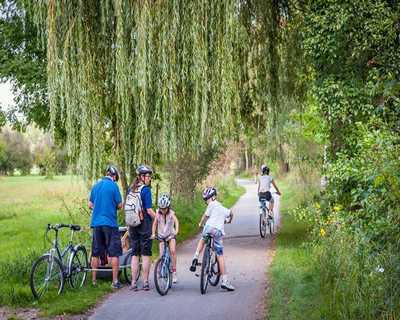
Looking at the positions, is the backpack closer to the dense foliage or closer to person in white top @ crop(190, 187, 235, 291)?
person in white top @ crop(190, 187, 235, 291)

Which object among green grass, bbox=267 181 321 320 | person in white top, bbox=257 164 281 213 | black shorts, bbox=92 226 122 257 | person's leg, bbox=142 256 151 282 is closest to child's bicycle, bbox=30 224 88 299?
black shorts, bbox=92 226 122 257

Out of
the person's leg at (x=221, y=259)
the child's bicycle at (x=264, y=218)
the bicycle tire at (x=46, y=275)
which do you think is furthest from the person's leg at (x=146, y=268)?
A: the child's bicycle at (x=264, y=218)

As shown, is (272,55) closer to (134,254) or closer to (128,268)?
(134,254)

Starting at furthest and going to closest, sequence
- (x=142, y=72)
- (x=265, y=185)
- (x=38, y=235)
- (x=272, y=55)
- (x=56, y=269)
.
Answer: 1. (x=38, y=235)
2. (x=265, y=185)
3. (x=272, y=55)
4. (x=56, y=269)
5. (x=142, y=72)

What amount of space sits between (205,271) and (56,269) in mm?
2147

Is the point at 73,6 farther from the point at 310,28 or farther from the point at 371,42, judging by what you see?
the point at 371,42

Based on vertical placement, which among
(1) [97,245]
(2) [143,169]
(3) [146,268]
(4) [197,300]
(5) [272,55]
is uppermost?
(5) [272,55]

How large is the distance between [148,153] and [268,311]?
2.85 metres

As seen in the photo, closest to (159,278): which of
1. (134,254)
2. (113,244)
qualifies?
(134,254)

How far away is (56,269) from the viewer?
9383 mm

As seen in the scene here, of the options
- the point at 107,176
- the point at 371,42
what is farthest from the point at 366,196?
the point at 107,176

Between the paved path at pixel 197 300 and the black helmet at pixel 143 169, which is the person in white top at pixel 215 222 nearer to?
the paved path at pixel 197 300

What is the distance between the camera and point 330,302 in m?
7.28

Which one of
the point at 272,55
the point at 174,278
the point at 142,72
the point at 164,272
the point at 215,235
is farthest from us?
the point at 272,55
